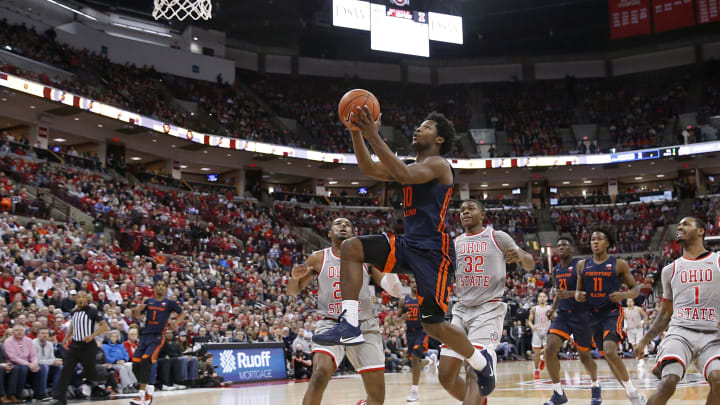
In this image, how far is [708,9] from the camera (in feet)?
121

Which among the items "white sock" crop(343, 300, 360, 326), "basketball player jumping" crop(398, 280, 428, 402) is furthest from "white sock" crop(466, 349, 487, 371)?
"basketball player jumping" crop(398, 280, 428, 402)

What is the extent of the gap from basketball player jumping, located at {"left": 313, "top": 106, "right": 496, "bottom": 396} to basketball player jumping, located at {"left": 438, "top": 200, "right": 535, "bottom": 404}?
1.61 m

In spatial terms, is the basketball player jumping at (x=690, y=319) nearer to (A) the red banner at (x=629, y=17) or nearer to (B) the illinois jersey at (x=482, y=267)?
(B) the illinois jersey at (x=482, y=267)

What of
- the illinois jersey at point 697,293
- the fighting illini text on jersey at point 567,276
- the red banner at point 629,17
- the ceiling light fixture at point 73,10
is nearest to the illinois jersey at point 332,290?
the illinois jersey at point 697,293

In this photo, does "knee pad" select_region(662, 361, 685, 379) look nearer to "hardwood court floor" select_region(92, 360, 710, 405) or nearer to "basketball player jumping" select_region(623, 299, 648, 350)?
"hardwood court floor" select_region(92, 360, 710, 405)

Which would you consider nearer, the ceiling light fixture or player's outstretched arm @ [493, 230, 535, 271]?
player's outstretched arm @ [493, 230, 535, 271]

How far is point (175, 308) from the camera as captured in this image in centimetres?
1173

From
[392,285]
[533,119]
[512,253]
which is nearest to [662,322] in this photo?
[512,253]

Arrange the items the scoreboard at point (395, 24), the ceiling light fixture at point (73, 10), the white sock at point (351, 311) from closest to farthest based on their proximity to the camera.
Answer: the white sock at point (351, 311) < the scoreboard at point (395, 24) < the ceiling light fixture at point (73, 10)

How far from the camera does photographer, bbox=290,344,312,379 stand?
18109 millimetres

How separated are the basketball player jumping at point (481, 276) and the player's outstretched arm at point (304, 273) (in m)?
1.56

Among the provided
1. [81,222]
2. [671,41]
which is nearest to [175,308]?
[81,222]

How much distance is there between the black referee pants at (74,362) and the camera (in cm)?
1142

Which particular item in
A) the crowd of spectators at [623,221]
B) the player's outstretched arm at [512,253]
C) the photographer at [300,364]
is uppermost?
the crowd of spectators at [623,221]
